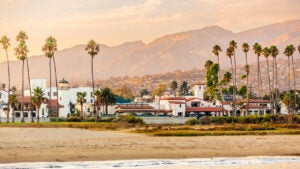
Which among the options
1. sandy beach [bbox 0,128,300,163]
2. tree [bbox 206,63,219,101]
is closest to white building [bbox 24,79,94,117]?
tree [bbox 206,63,219,101]

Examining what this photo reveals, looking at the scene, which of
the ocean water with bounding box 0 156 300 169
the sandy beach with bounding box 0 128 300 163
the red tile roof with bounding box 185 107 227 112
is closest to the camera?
the ocean water with bounding box 0 156 300 169

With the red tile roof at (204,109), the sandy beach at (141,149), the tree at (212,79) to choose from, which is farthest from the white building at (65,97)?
the sandy beach at (141,149)

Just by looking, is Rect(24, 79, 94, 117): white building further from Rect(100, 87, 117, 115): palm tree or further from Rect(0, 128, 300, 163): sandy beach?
Rect(0, 128, 300, 163): sandy beach

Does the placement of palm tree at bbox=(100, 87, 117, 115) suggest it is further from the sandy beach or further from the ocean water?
the ocean water

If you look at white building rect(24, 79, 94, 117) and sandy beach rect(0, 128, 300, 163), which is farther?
white building rect(24, 79, 94, 117)

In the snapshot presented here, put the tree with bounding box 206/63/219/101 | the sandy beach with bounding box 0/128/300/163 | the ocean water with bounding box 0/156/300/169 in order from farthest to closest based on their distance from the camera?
1. the tree with bounding box 206/63/219/101
2. the sandy beach with bounding box 0/128/300/163
3. the ocean water with bounding box 0/156/300/169

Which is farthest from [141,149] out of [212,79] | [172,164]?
[212,79]

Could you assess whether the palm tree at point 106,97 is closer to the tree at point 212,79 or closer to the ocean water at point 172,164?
the tree at point 212,79

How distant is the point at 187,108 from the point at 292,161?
105 meters

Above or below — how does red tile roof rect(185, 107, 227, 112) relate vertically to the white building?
below

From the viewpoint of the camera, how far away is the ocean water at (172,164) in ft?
99.7

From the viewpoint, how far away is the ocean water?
1196 inches

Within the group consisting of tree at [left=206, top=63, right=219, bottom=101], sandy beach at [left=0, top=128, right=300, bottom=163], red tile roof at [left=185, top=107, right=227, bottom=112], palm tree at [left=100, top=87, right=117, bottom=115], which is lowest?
sandy beach at [left=0, top=128, right=300, bottom=163]

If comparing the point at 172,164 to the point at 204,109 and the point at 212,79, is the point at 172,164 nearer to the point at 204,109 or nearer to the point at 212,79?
the point at 212,79
